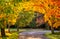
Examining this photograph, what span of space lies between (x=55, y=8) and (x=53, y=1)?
624mm

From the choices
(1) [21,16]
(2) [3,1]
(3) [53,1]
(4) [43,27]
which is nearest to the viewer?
(3) [53,1]

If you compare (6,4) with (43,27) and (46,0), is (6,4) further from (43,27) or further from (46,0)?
(43,27)

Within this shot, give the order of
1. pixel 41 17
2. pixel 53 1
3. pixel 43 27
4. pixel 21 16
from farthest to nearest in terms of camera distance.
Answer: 1. pixel 43 27
2. pixel 41 17
3. pixel 21 16
4. pixel 53 1

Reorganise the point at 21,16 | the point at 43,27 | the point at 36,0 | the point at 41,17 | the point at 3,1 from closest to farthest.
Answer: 1. the point at 3,1
2. the point at 36,0
3. the point at 21,16
4. the point at 41,17
5. the point at 43,27

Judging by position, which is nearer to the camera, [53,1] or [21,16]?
[53,1]

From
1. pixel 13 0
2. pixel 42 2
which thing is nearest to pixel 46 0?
pixel 42 2

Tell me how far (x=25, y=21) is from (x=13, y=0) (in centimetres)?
2056

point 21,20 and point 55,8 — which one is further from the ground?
point 55,8

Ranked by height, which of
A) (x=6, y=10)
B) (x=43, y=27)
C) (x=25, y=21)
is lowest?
(x=43, y=27)

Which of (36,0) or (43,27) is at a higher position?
(36,0)

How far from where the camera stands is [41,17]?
36.9 metres

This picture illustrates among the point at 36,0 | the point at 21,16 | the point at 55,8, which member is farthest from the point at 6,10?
the point at 21,16

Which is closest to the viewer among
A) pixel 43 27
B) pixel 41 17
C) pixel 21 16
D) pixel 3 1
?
pixel 3 1

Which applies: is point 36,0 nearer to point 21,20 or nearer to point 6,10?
point 6,10
